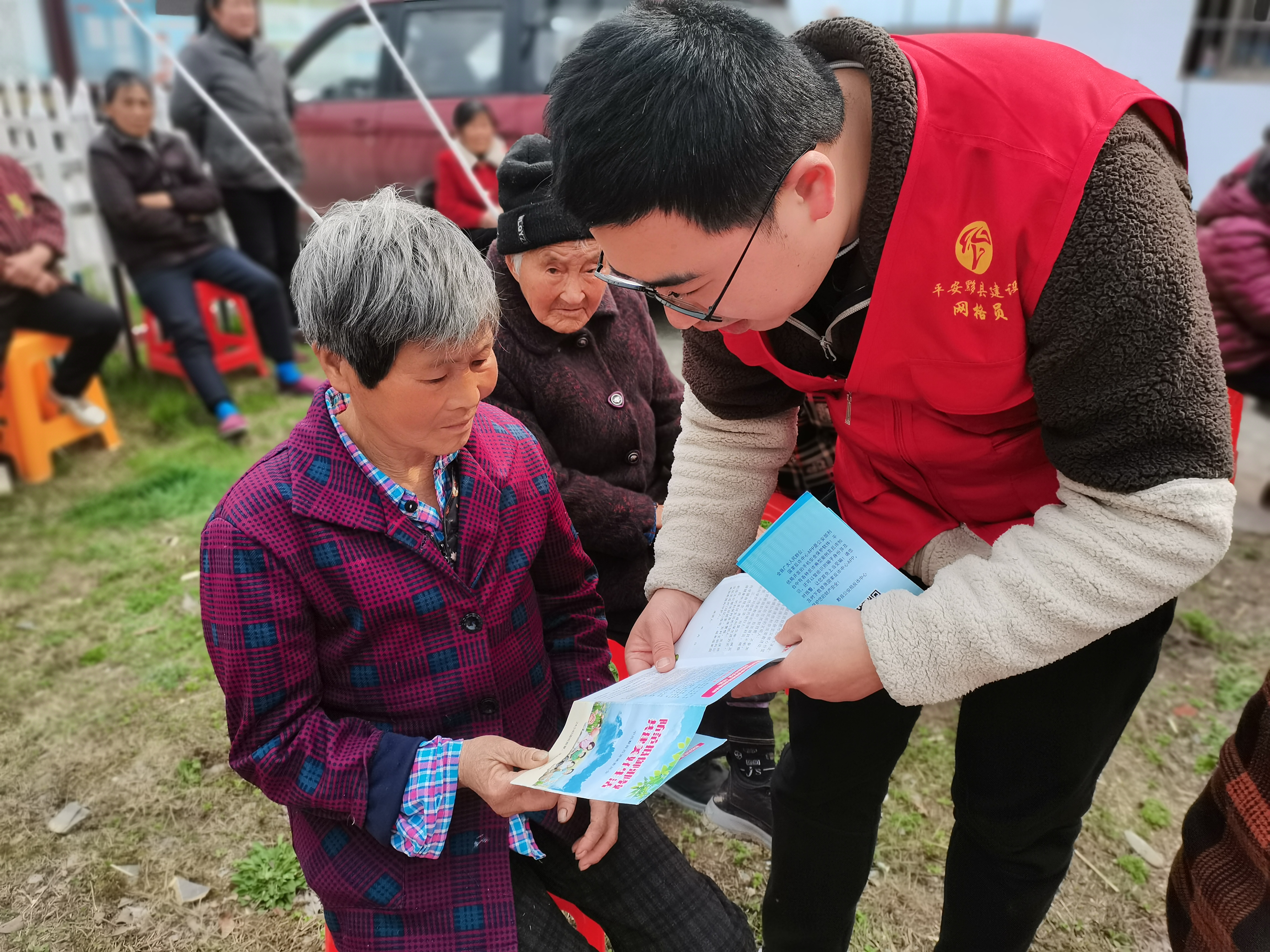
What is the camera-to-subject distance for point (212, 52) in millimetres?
5215

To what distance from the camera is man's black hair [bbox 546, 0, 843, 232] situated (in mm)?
964

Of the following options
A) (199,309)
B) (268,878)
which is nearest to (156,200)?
(199,309)

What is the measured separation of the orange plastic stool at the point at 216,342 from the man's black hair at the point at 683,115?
15.5 ft

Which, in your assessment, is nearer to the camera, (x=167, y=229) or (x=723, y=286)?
(x=723, y=286)

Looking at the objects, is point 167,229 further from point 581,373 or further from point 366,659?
point 366,659

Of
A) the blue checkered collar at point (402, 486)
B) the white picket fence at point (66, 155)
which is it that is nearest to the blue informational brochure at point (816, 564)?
the blue checkered collar at point (402, 486)

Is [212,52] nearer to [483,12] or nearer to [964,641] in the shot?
[483,12]

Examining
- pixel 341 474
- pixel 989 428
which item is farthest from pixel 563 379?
pixel 989 428

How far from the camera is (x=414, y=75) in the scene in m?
5.70

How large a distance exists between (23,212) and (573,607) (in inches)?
159

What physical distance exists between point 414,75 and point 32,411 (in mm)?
2849

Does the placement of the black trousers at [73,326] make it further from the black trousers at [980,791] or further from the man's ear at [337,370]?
the black trousers at [980,791]

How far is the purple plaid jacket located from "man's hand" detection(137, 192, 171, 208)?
4162mm

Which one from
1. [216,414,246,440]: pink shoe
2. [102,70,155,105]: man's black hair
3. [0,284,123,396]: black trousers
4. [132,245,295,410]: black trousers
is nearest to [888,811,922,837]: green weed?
[216,414,246,440]: pink shoe
